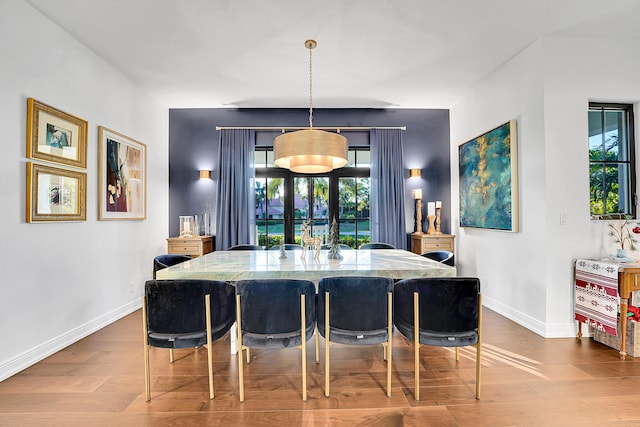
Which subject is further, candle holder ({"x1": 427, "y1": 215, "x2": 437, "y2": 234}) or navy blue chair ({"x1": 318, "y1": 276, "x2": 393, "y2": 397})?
candle holder ({"x1": 427, "y1": 215, "x2": 437, "y2": 234})

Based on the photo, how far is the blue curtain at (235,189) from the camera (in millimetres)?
4910

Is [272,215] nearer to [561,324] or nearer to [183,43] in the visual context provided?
[183,43]

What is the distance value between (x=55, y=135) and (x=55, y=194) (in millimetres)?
542

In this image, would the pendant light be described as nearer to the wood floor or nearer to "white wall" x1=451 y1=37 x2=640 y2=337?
the wood floor

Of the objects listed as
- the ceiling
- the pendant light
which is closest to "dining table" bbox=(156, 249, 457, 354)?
the pendant light

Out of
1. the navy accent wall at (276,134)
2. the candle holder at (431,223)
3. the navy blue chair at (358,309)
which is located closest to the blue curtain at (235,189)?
the navy accent wall at (276,134)

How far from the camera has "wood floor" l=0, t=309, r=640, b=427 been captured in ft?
6.23

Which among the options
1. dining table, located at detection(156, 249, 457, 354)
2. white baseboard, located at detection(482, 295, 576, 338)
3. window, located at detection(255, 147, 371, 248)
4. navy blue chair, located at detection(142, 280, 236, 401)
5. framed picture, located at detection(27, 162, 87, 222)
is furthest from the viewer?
window, located at detection(255, 147, 371, 248)

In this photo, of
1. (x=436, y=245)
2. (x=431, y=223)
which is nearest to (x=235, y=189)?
(x=431, y=223)

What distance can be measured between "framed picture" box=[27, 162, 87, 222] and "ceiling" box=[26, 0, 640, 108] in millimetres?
1376

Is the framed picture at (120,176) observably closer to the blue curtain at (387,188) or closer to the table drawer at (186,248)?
the table drawer at (186,248)

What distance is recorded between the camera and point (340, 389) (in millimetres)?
2199

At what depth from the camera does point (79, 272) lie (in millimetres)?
3107

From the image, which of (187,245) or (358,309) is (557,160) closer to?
(358,309)
